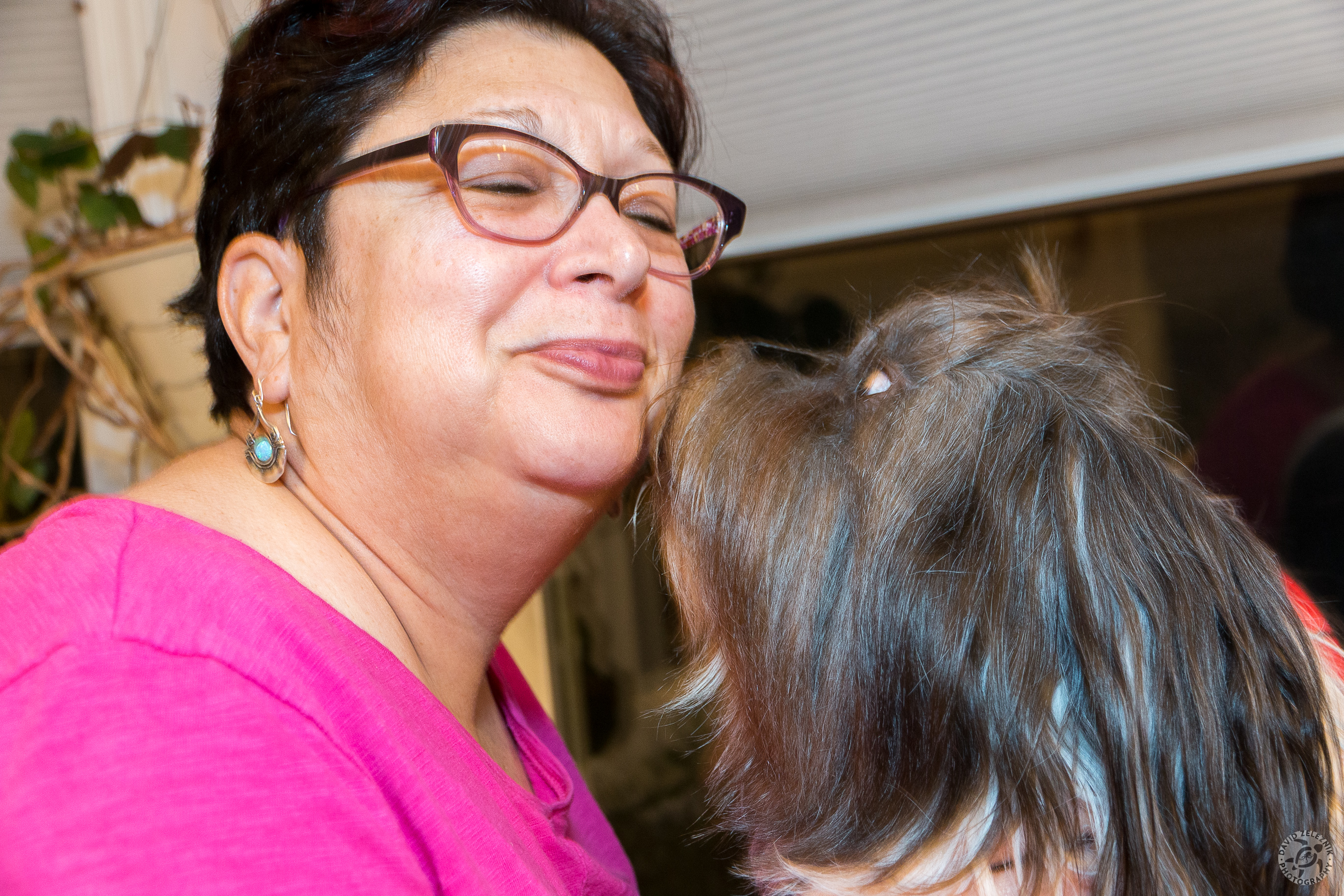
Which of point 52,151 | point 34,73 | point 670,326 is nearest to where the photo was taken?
point 670,326

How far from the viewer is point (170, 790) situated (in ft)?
1.47

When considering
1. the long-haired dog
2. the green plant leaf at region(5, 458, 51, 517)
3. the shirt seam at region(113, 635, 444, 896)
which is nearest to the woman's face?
the long-haired dog

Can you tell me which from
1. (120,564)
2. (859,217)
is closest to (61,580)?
(120,564)

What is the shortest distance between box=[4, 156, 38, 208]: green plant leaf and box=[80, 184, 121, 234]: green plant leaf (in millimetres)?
191

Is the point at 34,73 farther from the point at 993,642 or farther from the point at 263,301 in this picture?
the point at 993,642

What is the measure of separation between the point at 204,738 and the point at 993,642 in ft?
1.58

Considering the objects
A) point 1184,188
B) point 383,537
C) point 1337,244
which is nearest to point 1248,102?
point 1184,188

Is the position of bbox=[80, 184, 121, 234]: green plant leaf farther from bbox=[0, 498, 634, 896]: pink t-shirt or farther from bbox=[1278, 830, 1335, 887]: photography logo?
bbox=[1278, 830, 1335, 887]: photography logo

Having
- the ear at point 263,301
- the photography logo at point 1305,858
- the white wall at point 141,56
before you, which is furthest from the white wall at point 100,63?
the photography logo at point 1305,858

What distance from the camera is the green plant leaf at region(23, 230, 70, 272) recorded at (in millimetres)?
1430

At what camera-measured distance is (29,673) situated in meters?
0.49

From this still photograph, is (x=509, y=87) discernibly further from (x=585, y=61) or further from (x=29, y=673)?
(x=29, y=673)

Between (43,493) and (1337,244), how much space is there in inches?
82.8

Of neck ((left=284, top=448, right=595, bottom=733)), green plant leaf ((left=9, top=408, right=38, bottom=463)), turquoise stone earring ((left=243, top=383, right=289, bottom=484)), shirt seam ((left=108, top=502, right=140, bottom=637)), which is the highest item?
shirt seam ((left=108, top=502, right=140, bottom=637))
